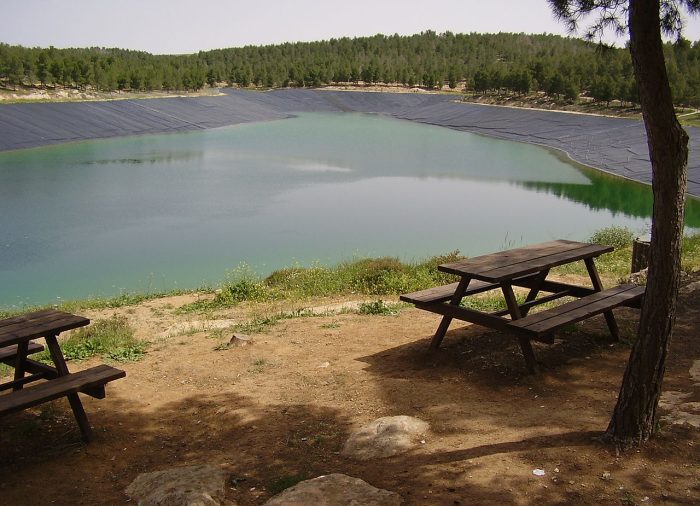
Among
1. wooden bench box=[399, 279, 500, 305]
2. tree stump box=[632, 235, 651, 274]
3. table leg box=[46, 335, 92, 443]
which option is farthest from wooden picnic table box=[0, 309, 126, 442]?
tree stump box=[632, 235, 651, 274]

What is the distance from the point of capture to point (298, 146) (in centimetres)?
3875

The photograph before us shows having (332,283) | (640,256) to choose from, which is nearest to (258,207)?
(332,283)

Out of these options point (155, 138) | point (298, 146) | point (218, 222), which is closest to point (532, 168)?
point (298, 146)

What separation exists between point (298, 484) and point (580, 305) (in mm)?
3343

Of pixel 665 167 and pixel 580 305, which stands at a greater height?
pixel 665 167

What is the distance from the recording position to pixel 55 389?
4.59 m

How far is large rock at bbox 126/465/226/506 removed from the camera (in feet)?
12.1

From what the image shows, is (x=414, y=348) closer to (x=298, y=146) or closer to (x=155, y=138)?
(x=298, y=146)

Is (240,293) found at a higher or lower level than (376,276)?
lower

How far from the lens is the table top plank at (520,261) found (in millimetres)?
5711

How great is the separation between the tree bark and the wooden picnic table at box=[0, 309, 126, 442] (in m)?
3.33

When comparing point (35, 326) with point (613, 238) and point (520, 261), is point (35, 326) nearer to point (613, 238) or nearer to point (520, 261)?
point (520, 261)

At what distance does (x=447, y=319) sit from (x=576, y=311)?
1.10 metres

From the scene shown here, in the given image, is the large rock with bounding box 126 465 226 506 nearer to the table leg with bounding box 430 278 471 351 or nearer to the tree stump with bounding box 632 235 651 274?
the table leg with bounding box 430 278 471 351
